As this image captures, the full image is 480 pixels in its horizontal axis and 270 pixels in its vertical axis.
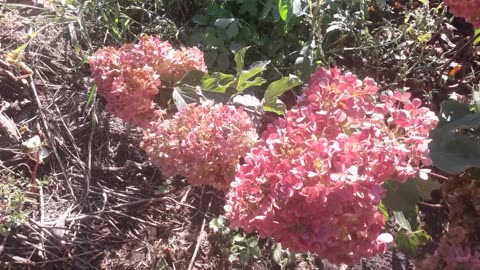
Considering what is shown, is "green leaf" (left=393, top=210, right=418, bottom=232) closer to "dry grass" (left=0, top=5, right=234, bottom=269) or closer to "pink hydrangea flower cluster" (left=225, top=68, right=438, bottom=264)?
"pink hydrangea flower cluster" (left=225, top=68, right=438, bottom=264)

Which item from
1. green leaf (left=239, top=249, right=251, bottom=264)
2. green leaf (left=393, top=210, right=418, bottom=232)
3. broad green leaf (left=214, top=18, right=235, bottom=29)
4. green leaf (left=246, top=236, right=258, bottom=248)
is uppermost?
broad green leaf (left=214, top=18, right=235, bottom=29)

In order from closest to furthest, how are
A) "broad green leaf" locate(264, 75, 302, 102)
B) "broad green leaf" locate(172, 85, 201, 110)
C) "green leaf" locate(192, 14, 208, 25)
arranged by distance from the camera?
"broad green leaf" locate(264, 75, 302, 102), "broad green leaf" locate(172, 85, 201, 110), "green leaf" locate(192, 14, 208, 25)

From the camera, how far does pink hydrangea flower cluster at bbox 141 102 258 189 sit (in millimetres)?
1531

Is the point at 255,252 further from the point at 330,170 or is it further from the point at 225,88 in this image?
the point at 330,170

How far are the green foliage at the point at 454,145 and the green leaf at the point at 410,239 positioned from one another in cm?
38

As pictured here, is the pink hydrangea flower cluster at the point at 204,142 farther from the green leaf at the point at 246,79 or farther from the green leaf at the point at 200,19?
the green leaf at the point at 200,19

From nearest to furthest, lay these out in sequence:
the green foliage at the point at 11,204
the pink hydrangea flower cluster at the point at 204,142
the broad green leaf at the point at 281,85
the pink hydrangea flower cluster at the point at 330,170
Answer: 1. the pink hydrangea flower cluster at the point at 330,170
2. the pink hydrangea flower cluster at the point at 204,142
3. the broad green leaf at the point at 281,85
4. the green foliage at the point at 11,204

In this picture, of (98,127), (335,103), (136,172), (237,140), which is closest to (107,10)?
(98,127)

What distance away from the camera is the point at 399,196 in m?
1.59

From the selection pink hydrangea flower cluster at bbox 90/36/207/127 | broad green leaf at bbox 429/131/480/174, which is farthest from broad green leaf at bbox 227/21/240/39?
broad green leaf at bbox 429/131/480/174

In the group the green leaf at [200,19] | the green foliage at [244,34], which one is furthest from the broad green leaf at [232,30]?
the green leaf at [200,19]

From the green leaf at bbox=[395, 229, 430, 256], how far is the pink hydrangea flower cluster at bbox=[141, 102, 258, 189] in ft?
2.45

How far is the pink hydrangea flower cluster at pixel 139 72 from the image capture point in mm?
1705

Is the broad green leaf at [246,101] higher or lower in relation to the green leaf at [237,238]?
higher
